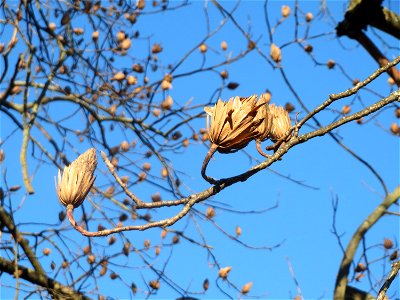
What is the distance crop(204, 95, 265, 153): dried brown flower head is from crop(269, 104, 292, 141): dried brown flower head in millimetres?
96

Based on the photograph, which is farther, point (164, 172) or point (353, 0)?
point (164, 172)

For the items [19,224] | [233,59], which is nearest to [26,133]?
[19,224]

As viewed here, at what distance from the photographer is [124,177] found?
3436 mm

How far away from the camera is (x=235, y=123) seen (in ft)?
2.68

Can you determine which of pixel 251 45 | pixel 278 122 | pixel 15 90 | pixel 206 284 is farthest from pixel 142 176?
pixel 278 122

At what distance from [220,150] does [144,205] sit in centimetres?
13

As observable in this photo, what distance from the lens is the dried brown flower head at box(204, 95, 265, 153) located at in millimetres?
816

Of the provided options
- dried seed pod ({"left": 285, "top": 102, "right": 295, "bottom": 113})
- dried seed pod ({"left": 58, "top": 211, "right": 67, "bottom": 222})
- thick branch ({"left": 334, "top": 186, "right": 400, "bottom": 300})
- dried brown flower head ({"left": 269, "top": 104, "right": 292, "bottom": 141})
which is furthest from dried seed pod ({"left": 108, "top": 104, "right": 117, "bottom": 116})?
dried brown flower head ({"left": 269, "top": 104, "right": 292, "bottom": 141})

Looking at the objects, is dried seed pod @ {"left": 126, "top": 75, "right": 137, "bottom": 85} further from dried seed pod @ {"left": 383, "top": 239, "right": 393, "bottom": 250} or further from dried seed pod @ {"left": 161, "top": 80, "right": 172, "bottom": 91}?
dried seed pod @ {"left": 383, "top": 239, "right": 393, "bottom": 250}

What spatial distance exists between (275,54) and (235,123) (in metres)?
2.26

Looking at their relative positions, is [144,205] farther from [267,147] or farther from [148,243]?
[148,243]

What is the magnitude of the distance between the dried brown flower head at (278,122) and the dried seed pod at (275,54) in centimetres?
210

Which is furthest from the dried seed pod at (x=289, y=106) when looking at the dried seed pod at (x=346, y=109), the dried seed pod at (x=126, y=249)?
the dried seed pod at (x=126, y=249)

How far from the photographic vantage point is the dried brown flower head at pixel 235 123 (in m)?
0.82
